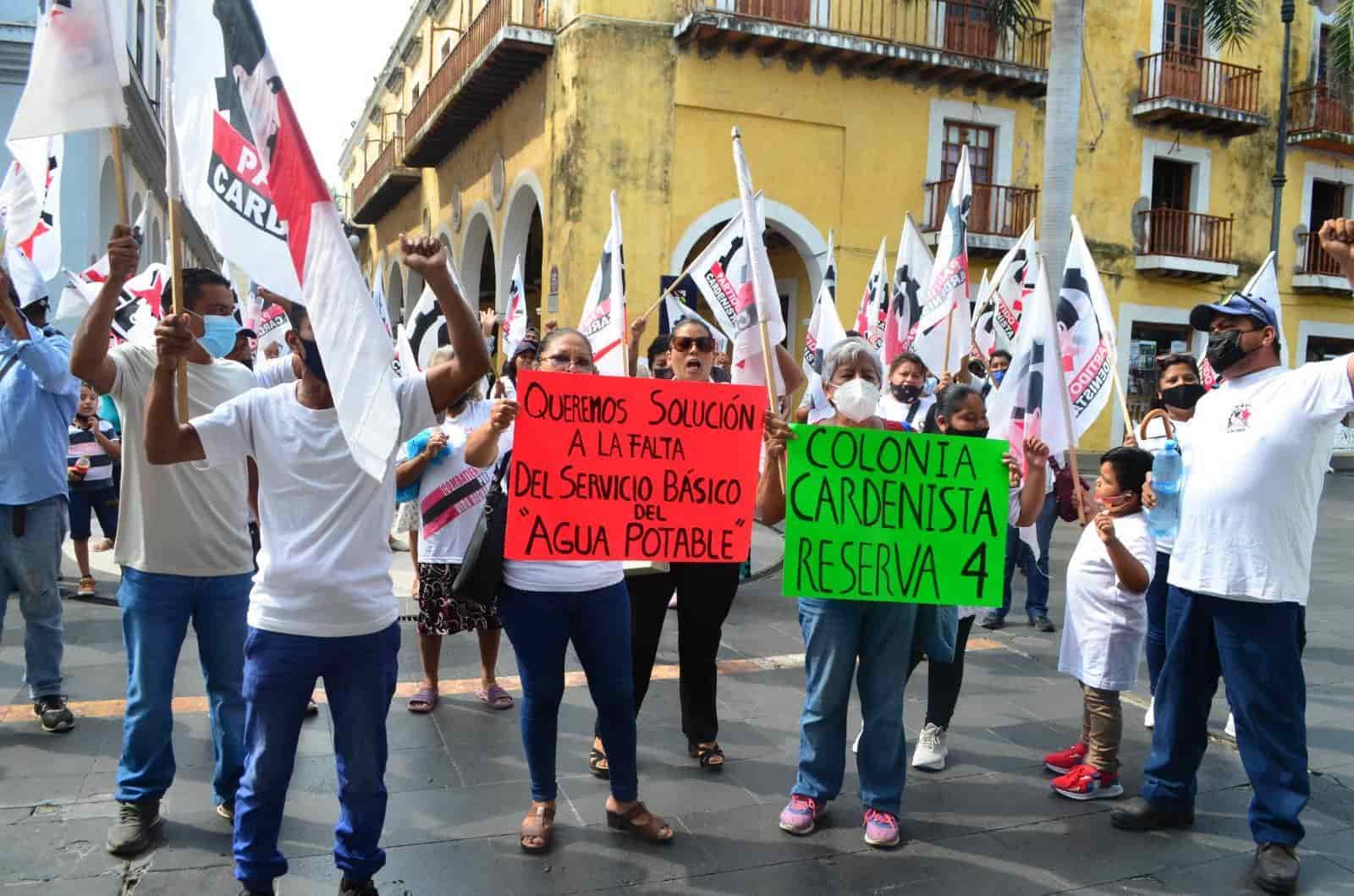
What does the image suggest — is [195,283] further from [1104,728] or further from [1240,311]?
[1104,728]

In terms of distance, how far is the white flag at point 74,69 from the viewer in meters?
3.27

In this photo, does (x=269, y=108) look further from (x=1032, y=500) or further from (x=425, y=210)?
(x=425, y=210)

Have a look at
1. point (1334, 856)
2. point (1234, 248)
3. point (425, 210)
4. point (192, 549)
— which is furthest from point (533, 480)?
point (425, 210)

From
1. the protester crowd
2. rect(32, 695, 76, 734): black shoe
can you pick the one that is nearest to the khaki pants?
the protester crowd

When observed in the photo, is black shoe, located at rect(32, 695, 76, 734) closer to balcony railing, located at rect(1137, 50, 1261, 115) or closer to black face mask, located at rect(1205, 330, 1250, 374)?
black face mask, located at rect(1205, 330, 1250, 374)

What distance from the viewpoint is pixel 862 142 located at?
665 inches

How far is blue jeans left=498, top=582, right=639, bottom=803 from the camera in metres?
3.60

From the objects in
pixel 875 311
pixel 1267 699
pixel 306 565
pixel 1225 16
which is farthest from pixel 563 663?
pixel 1225 16

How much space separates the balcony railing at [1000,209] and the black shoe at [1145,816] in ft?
47.8

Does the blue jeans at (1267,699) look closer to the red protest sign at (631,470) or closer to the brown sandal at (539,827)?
the red protest sign at (631,470)

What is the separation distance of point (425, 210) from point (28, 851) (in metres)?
23.5

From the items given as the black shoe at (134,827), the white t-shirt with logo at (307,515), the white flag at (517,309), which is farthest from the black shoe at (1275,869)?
the white flag at (517,309)

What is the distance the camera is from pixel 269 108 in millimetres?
2771

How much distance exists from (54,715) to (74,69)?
9.55ft
